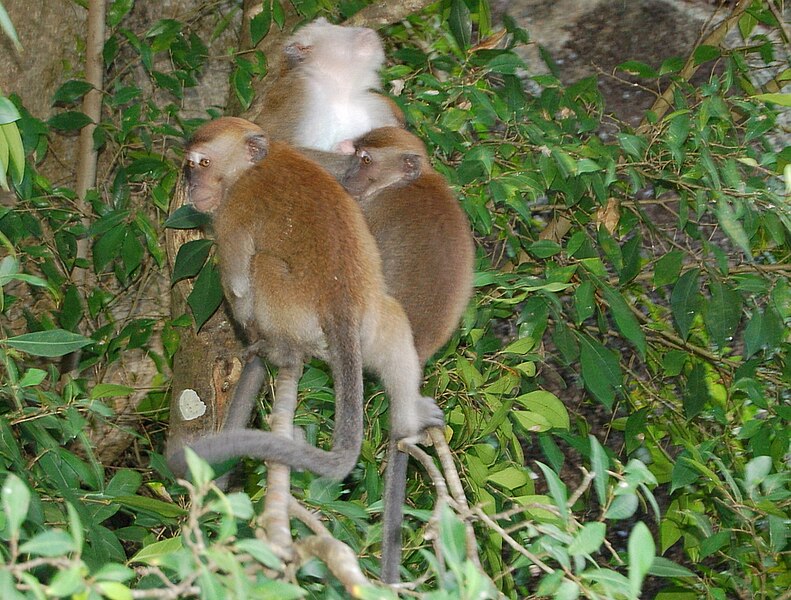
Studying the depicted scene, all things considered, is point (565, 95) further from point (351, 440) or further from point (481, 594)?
point (481, 594)

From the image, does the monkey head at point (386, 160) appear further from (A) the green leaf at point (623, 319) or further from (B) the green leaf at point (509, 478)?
(B) the green leaf at point (509, 478)

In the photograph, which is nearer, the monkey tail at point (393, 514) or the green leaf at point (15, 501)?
the green leaf at point (15, 501)

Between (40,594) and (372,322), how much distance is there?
1.56 meters

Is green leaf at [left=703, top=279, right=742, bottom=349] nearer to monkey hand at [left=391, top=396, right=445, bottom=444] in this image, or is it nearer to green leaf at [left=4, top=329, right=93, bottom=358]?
monkey hand at [left=391, top=396, right=445, bottom=444]

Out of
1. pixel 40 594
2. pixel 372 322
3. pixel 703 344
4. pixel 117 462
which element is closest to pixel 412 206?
pixel 372 322

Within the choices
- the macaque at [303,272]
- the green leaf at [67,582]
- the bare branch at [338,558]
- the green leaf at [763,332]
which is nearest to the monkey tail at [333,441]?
the macaque at [303,272]

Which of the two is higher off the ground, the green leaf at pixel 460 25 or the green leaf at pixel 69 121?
the green leaf at pixel 460 25

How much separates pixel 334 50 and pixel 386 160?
0.91m

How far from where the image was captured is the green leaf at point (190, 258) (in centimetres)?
288

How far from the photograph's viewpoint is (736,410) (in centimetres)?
388

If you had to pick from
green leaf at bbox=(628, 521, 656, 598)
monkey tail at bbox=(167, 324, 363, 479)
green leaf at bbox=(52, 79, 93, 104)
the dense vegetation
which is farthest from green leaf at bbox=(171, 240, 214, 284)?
green leaf at bbox=(628, 521, 656, 598)

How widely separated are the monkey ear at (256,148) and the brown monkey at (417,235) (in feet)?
1.29

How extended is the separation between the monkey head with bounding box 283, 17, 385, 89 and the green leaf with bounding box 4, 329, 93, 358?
6.18ft

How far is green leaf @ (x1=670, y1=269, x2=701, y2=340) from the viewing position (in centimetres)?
314
